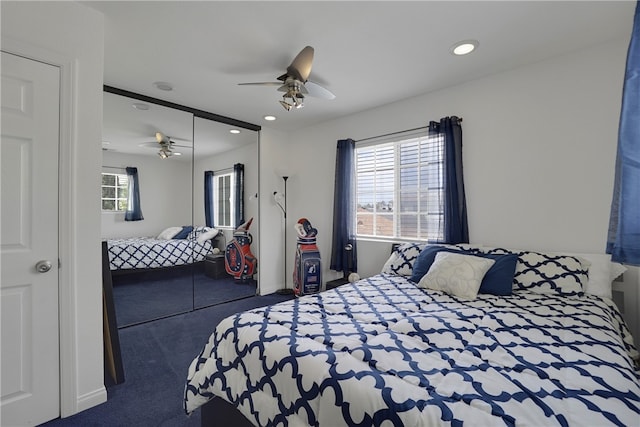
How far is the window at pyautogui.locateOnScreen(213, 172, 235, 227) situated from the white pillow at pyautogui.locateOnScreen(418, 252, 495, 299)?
2.62 m

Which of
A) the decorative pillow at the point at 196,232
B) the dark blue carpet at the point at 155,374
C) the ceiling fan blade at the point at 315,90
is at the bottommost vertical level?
the dark blue carpet at the point at 155,374

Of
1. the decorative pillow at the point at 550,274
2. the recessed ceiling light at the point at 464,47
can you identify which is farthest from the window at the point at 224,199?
the decorative pillow at the point at 550,274

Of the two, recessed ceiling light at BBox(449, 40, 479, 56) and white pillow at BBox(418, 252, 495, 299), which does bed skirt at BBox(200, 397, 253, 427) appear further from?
recessed ceiling light at BBox(449, 40, 479, 56)

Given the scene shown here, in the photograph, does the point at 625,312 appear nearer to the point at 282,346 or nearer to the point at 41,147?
the point at 282,346

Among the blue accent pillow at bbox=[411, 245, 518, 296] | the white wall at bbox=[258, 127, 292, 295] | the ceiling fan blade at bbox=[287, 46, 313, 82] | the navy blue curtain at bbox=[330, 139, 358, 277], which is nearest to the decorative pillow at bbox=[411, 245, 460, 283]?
the blue accent pillow at bbox=[411, 245, 518, 296]

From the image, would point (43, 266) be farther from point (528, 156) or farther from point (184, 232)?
point (528, 156)

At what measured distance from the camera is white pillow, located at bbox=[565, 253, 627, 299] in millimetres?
2000

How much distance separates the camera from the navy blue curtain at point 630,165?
0.93 meters

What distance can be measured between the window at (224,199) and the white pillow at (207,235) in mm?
93

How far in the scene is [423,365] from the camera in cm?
111

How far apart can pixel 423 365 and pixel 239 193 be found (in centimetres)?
332

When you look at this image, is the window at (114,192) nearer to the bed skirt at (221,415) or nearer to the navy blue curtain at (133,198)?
the navy blue curtain at (133,198)

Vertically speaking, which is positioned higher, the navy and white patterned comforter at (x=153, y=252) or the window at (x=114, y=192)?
the window at (x=114, y=192)

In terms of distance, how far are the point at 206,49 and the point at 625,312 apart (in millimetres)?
3890
